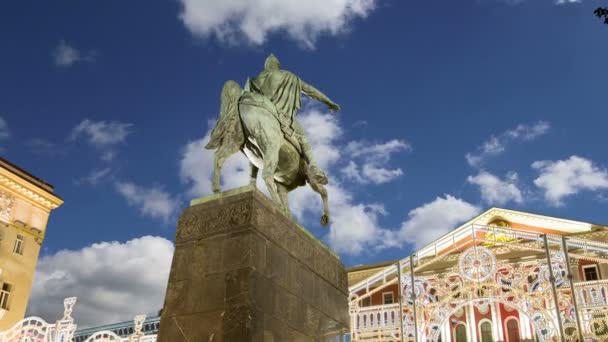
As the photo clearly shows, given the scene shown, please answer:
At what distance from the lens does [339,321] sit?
29.1 feet

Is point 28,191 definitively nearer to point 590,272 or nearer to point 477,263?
point 477,263

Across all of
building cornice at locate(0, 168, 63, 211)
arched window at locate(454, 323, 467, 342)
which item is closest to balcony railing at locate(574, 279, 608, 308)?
arched window at locate(454, 323, 467, 342)

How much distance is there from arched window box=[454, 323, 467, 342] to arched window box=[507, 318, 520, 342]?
2.26 m

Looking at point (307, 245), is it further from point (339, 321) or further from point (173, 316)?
point (173, 316)

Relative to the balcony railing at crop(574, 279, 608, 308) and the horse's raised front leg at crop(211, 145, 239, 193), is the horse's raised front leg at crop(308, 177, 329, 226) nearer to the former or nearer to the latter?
the horse's raised front leg at crop(211, 145, 239, 193)

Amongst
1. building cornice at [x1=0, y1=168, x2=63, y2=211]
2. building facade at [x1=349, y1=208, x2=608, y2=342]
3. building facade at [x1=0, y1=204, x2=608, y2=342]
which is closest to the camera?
building facade at [x1=0, y1=204, x2=608, y2=342]

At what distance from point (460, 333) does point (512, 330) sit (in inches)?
110

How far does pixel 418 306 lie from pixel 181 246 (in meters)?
15.9

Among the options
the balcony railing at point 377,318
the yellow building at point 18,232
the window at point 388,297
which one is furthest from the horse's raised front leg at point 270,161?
the window at point 388,297

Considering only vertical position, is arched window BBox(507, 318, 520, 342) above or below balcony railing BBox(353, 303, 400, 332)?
above

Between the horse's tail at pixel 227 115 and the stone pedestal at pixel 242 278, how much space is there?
1175mm

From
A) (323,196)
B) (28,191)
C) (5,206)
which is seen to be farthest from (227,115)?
(28,191)

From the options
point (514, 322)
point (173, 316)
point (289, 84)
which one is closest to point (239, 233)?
point (173, 316)

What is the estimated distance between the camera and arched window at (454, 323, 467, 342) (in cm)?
3269
